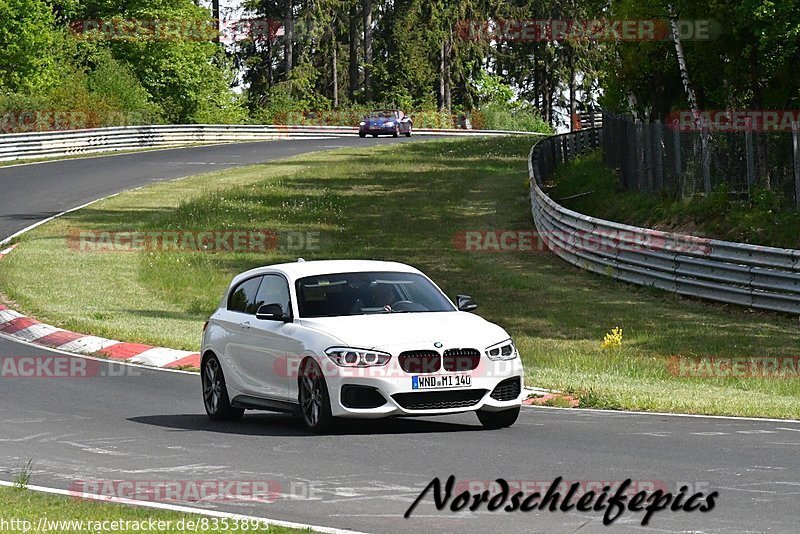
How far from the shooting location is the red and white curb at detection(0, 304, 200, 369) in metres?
19.8

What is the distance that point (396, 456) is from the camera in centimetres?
1151

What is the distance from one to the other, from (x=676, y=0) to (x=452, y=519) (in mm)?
25471

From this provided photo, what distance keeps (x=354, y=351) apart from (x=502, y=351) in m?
1.30

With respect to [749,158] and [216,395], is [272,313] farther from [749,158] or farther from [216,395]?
[749,158]

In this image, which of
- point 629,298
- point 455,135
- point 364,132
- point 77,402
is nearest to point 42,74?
point 364,132

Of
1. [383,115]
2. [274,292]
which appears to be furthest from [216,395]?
[383,115]

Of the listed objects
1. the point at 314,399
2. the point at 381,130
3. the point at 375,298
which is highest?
the point at 375,298

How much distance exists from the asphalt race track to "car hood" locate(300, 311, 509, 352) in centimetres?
78

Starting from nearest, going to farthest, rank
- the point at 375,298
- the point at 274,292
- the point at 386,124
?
the point at 375,298
the point at 274,292
the point at 386,124

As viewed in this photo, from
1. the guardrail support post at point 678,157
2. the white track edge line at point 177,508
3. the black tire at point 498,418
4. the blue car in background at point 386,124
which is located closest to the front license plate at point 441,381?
the black tire at point 498,418

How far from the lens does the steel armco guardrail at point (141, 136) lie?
5638 cm

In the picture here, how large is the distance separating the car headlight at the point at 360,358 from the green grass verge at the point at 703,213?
51.7 ft

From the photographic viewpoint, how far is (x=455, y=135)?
79.9 metres

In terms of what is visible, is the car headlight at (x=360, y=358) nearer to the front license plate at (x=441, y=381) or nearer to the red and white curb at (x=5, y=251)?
the front license plate at (x=441, y=381)
